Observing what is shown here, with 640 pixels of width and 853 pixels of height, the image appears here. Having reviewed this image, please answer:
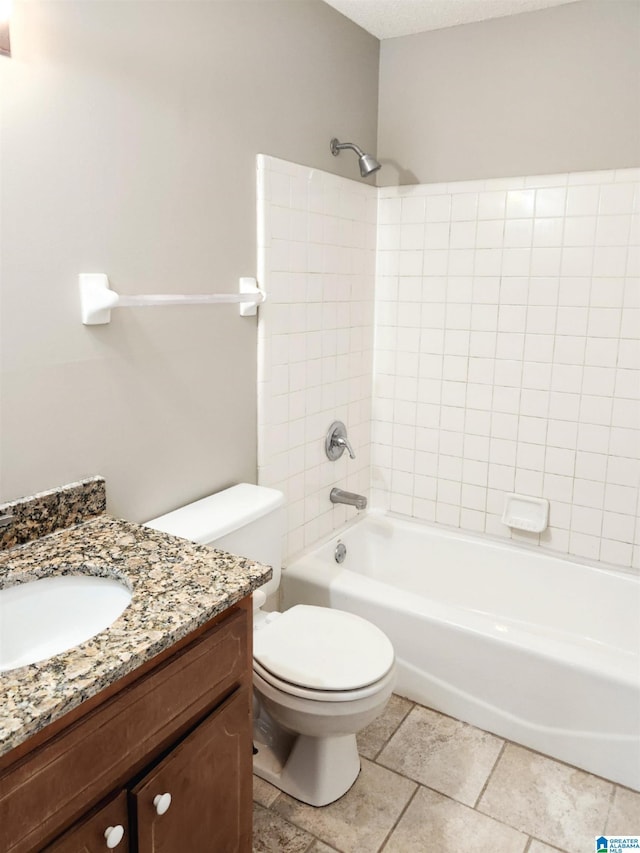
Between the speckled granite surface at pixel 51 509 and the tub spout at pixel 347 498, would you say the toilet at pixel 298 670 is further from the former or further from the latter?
the tub spout at pixel 347 498

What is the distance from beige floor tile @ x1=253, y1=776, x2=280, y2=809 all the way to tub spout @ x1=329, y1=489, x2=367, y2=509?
3.37ft

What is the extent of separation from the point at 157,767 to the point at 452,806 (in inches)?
43.4

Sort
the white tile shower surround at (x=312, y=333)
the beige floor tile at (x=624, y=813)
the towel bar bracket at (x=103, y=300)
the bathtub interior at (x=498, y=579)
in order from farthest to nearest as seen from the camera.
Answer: the bathtub interior at (x=498, y=579)
the white tile shower surround at (x=312, y=333)
the beige floor tile at (x=624, y=813)
the towel bar bracket at (x=103, y=300)

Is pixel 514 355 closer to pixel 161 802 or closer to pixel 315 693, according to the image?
pixel 315 693

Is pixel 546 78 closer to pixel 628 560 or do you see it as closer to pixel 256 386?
pixel 256 386

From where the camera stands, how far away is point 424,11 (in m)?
2.37

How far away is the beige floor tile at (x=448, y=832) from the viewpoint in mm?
1742

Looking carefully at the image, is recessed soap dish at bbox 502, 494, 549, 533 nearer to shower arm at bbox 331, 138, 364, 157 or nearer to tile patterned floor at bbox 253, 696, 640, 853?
tile patterned floor at bbox 253, 696, 640, 853

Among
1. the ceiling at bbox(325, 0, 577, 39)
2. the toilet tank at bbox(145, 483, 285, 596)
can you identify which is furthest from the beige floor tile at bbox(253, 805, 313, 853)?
the ceiling at bbox(325, 0, 577, 39)

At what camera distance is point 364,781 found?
1963mm

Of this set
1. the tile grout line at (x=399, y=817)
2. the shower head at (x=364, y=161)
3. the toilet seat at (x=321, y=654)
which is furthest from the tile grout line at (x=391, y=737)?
the shower head at (x=364, y=161)

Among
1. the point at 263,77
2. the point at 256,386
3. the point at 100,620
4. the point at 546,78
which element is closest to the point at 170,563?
the point at 100,620

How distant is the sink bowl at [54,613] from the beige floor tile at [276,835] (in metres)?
0.85

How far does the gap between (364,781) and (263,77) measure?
2167 millimetres
